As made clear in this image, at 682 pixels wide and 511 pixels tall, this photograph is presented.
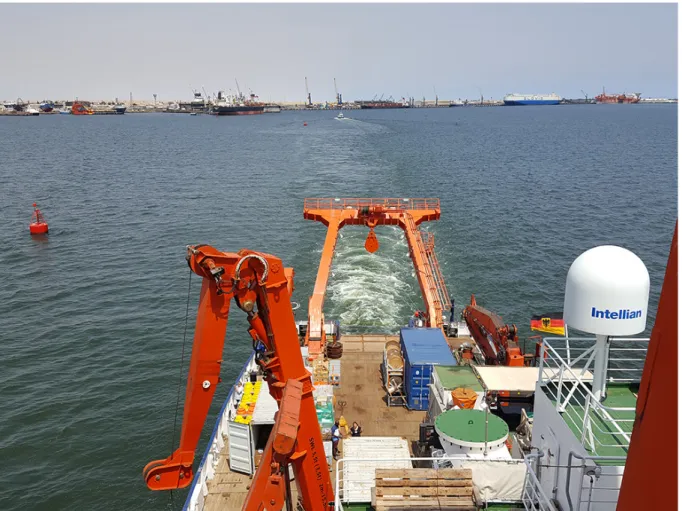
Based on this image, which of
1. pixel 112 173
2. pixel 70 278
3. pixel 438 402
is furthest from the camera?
pixel 112 173

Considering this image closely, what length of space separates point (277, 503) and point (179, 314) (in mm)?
30847

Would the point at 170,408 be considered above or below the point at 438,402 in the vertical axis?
below

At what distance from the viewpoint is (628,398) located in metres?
12.2

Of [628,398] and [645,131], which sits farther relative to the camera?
[645,131]

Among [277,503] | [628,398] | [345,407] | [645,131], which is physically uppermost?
[628,398]

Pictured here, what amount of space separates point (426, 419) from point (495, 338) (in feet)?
32.5

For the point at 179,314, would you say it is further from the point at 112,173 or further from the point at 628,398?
the point at 112,173

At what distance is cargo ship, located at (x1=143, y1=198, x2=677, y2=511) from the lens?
31.1 feet

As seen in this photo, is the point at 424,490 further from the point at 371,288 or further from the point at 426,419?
the point at 371,288

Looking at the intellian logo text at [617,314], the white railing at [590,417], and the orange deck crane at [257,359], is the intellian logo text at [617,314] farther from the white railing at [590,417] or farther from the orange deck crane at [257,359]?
the orange deck crane at [257,359]

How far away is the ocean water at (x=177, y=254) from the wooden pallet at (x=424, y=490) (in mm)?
15324

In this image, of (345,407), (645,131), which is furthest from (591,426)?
(645,131)

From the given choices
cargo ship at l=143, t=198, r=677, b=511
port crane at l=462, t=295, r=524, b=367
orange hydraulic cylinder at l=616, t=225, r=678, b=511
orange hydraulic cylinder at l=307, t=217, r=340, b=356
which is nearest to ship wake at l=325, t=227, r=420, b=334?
orange hydraulic cylinder at l=307, t=217, r=340, b=356

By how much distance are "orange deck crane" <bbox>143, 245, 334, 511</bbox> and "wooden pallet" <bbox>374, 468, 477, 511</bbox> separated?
236 cm
